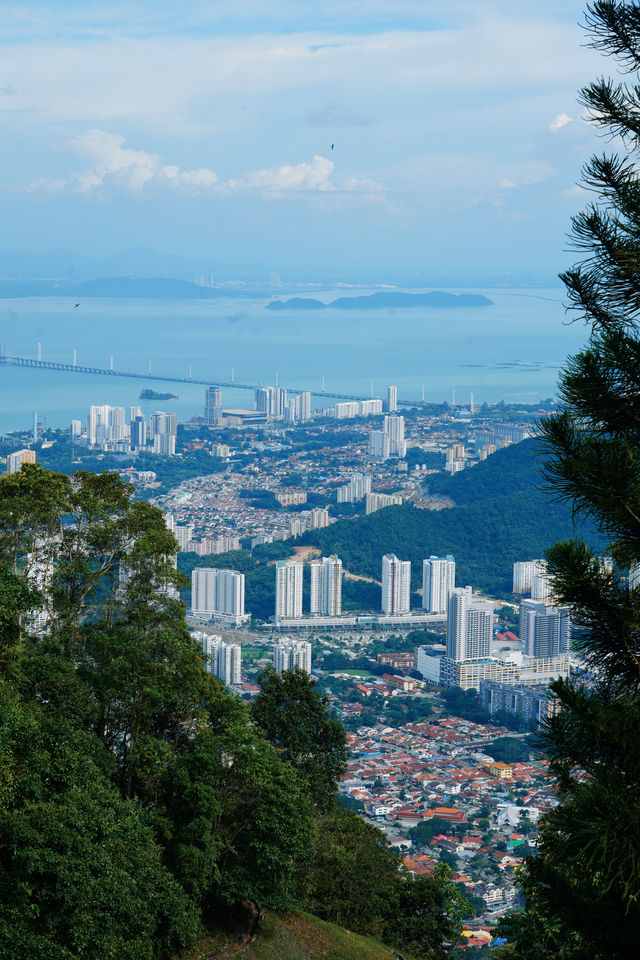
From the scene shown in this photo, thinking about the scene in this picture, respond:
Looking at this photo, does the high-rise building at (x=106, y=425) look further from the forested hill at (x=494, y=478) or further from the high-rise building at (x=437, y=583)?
the high-rise building at (x=437, y=583)

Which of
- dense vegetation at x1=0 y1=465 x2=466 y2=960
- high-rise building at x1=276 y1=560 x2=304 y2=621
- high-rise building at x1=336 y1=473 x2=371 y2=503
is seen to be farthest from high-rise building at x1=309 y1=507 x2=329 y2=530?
dense vegetation at x1=0 y1=465 x2=466 y2=960

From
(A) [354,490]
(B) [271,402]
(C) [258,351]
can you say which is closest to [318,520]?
(A) [354,490]

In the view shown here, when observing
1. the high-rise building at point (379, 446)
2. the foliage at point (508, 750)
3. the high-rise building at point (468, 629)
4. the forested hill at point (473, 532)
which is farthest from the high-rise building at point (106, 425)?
the foliage at point (508, 750)

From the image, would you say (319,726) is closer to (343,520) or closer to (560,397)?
(560,397)

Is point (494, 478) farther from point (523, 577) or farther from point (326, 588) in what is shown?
point (326, 588)

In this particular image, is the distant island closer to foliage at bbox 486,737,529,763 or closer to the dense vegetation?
foliage at bbox 486,737,529,763

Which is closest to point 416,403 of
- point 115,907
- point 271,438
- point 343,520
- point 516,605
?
point 271,438
